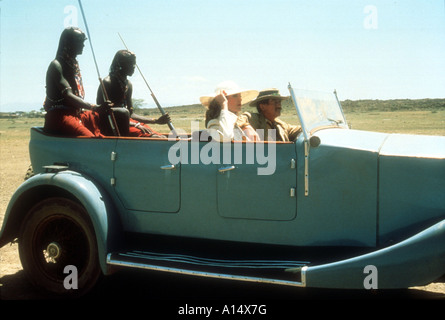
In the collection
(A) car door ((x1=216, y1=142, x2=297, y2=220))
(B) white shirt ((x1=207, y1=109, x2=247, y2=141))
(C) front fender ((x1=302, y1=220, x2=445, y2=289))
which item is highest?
(B) white shirt ((x1=207, y1=109, x2=247, y2=141))

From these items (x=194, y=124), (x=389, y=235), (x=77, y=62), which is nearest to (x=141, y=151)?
(x=194, y=124)

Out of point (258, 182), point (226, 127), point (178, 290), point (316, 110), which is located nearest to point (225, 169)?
point (258, 182)

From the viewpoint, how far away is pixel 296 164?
350cm

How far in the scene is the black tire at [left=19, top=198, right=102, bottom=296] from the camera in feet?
13.2

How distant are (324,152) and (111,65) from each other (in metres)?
2.55

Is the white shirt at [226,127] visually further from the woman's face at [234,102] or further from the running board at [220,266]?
the running board at [220,266]

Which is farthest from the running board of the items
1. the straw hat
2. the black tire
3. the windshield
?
the straw hat

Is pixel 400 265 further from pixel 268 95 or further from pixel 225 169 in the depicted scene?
pixel 268 95

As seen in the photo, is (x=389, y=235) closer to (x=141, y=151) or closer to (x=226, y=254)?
(x=226, y=254)

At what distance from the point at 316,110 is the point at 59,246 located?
245cm

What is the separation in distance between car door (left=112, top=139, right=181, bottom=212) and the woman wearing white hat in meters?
0.46

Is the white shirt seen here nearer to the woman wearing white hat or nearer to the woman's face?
the woman wearing white hat

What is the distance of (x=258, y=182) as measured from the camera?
11.8ft

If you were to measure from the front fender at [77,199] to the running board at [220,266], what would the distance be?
176mm
